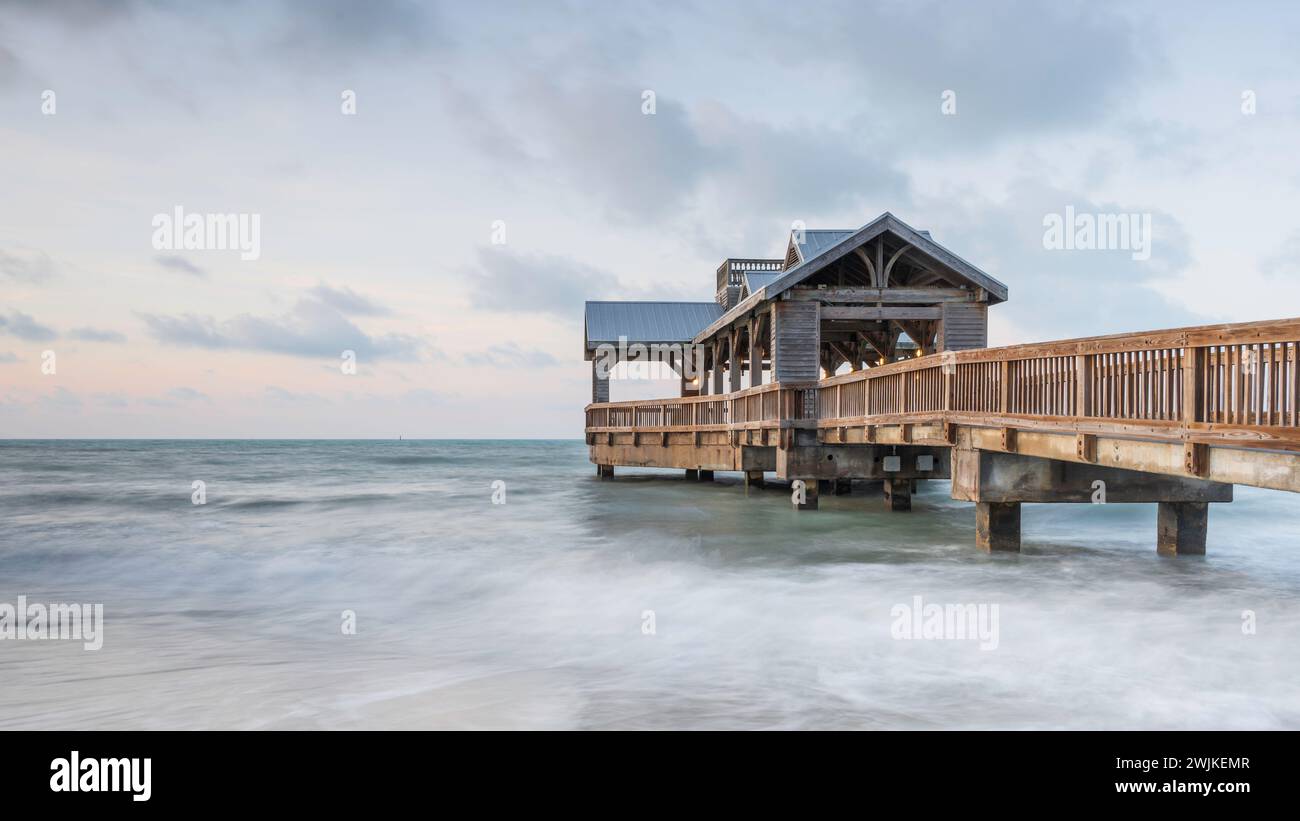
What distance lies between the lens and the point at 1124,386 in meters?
8.91

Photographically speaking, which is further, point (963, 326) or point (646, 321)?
point (646, 321)

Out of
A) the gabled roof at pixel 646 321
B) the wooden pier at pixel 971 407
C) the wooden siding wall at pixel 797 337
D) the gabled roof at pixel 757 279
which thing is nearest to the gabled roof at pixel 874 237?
the wooden pier at pixel 971 407

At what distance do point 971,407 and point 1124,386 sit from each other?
3.72 metres

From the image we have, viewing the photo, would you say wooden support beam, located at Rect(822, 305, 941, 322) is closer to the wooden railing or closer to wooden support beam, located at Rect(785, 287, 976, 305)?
wooden support beam, located at Rect(785, 287, 976, 305)

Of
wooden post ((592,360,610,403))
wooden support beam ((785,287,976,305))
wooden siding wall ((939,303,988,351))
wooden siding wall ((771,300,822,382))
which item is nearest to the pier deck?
wooden siding wall ((771,300,822,382))

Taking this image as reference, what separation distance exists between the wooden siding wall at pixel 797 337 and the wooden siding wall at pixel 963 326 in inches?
130

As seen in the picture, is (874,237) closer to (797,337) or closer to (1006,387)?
(797,337)

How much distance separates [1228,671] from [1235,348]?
3.41 metres

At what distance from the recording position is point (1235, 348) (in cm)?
727

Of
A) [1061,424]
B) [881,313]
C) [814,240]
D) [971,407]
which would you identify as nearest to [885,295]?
[881,313]

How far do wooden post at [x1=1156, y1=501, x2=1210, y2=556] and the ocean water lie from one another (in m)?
0.41

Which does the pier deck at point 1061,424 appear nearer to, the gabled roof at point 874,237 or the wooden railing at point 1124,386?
the wooden railing at point 1124,386
